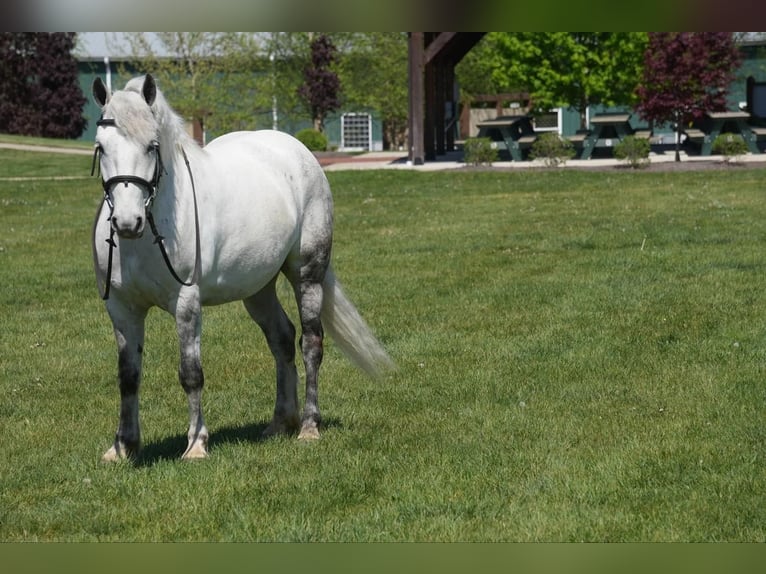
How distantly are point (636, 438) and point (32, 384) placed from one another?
4.63 m

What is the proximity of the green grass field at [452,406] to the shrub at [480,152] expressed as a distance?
13521 mm

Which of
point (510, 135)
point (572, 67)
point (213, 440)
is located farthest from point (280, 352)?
point (572, 67)

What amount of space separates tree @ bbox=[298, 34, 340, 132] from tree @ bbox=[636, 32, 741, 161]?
22692 mm

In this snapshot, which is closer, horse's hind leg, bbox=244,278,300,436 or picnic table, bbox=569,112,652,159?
horse's hind leg, bbox=244,278,300,436

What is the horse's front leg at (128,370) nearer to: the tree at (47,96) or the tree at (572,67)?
the tree at (572,67)

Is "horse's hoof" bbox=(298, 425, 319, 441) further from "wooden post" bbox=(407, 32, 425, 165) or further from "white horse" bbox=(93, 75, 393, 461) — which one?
"wooden post" bbox=(407, 32, 425, 165)

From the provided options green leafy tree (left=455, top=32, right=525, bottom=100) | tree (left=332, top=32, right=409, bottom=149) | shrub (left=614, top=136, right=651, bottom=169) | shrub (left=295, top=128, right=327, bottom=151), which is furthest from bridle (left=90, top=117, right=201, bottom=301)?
green leafy tree (left=455, top=32, right=525, bottom=100)

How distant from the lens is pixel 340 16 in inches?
38.9

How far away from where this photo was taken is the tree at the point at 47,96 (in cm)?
4703

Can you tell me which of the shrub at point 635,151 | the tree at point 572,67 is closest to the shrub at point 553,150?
the shrub at point 635,151

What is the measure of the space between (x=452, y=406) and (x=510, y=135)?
961 inches

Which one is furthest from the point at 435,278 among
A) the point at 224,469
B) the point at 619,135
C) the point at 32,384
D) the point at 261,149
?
the point at 619,135

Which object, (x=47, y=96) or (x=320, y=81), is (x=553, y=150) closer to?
Result: (x=320, y=81)

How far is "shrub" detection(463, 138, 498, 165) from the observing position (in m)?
29.0
